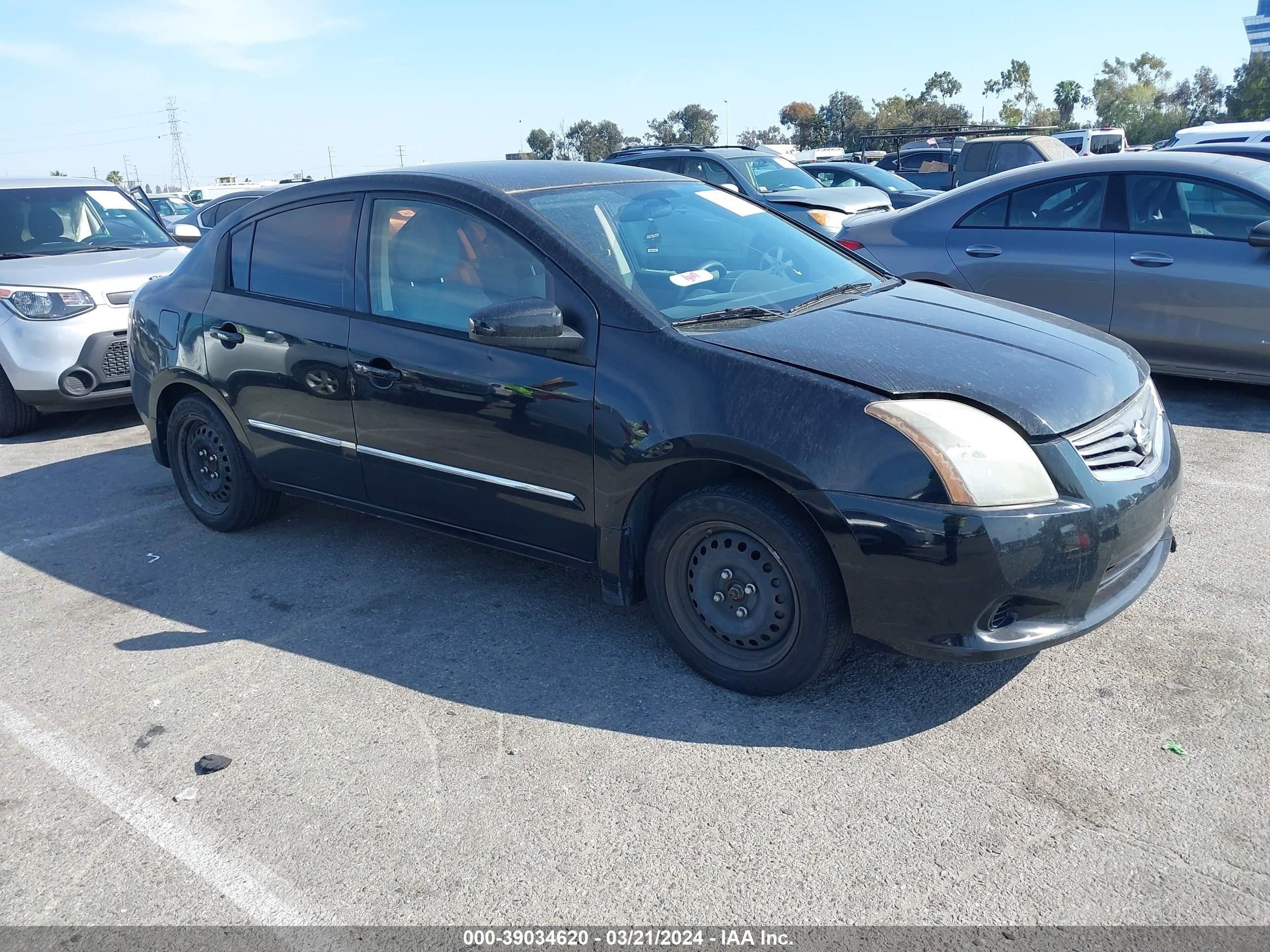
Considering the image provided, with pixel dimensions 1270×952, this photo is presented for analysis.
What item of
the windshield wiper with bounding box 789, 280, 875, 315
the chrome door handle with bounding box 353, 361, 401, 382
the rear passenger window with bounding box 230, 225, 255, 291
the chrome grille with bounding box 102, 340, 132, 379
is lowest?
the chrome grille with bounding box 102, 340, 132, 379

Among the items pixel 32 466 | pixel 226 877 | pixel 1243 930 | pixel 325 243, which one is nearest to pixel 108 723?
pixel 226 877

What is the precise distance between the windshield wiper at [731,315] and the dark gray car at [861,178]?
12.0m

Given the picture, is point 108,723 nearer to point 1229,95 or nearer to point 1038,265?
point 1038,265

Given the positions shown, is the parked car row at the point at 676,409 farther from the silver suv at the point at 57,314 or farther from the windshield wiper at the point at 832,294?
the silver suv at the point at 57,314

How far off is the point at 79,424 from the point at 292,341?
14.6 ft

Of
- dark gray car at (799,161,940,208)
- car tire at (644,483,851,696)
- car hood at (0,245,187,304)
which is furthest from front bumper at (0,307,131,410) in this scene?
dark gray car at (799,161,940,208)

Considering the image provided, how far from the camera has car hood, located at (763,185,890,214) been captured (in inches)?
422

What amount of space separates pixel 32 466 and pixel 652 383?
514 cm

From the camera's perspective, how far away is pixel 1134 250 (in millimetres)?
6469

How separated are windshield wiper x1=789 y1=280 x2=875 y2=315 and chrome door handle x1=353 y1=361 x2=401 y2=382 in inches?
60.0

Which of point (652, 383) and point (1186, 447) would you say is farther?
point (1186, 447)

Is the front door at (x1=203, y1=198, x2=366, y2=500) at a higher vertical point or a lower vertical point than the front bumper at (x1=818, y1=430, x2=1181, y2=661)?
higher

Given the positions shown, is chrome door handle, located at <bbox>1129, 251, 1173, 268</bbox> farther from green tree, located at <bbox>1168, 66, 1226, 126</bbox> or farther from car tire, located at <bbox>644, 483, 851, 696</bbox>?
green tree, located at <bbox>1168, 66, 1226, 126</bbox>

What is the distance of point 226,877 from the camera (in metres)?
2.68
